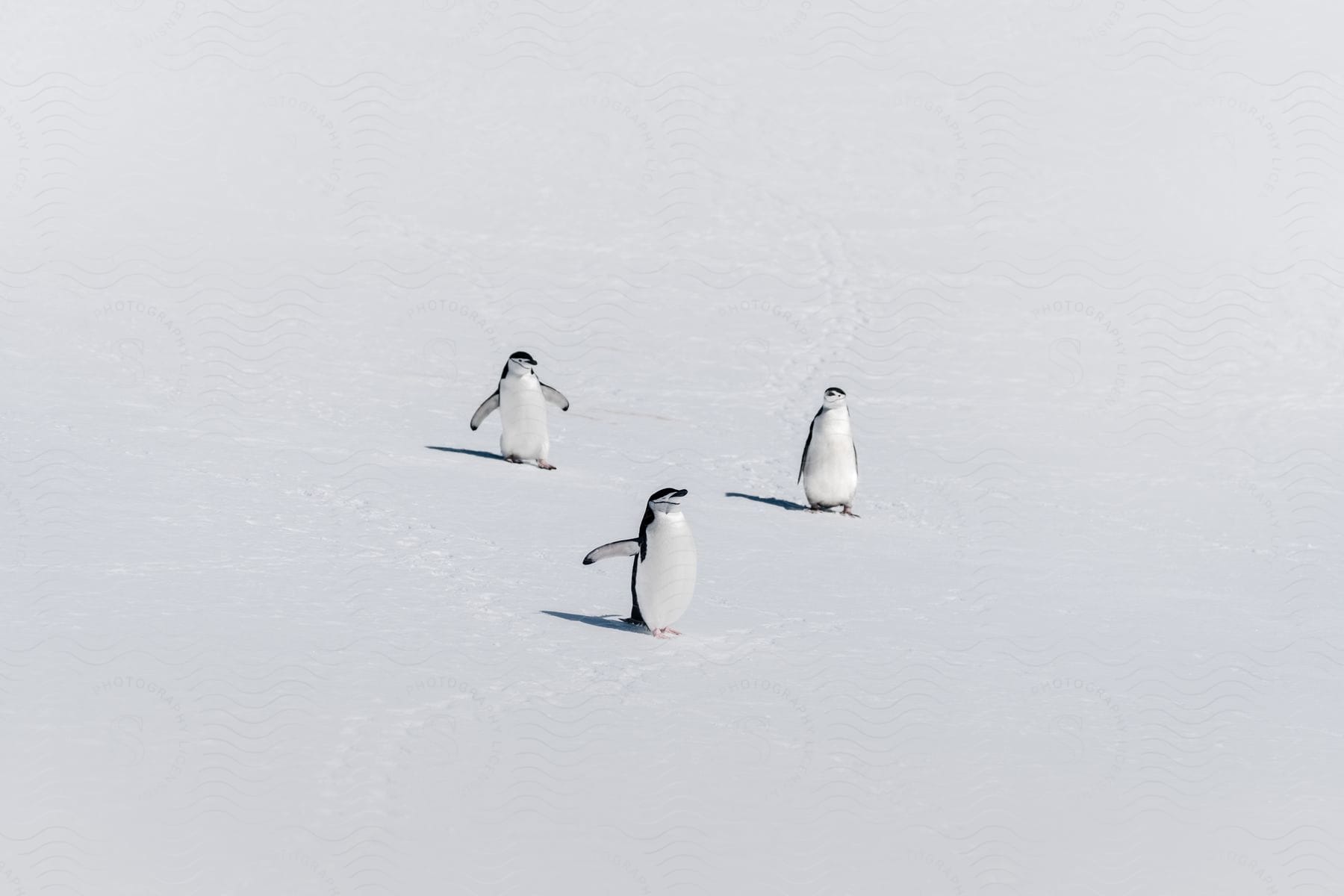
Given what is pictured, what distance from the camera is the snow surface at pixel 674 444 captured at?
6176 mm

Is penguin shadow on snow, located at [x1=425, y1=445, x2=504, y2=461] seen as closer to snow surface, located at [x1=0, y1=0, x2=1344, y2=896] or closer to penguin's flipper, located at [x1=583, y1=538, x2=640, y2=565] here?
snow surface, located at [x1=0, y1=0, x2=1344, y2=896]

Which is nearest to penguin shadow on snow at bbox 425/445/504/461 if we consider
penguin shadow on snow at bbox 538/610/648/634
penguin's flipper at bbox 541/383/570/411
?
penguin's flipper at bbox 541/383/570/411

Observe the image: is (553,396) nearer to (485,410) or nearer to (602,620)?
(485,410)

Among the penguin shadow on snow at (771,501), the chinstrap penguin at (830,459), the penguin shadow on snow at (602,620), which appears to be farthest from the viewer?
the penguin shadow on snow at (771,501)

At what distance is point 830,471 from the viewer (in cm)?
1130

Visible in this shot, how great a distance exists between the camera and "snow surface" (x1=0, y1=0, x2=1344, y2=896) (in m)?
6.18

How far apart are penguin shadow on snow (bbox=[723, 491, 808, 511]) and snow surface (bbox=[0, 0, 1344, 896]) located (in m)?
0.09

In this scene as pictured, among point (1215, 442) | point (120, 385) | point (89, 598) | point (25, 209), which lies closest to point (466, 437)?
point (120, 385)

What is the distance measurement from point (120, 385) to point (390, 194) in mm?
8101

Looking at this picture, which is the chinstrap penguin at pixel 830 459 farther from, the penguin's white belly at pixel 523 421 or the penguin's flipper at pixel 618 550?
the penguin's flipper at pixel 618 550

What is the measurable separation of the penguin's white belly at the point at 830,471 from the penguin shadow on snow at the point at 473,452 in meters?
2.40

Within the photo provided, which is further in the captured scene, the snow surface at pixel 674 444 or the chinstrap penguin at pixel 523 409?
the chinstrap penguin at pixel 523 409

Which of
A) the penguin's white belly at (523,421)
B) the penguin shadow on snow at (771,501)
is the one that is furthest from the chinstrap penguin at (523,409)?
the penguin shadow on snow at (771,501)

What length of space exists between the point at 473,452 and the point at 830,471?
9.59ft
